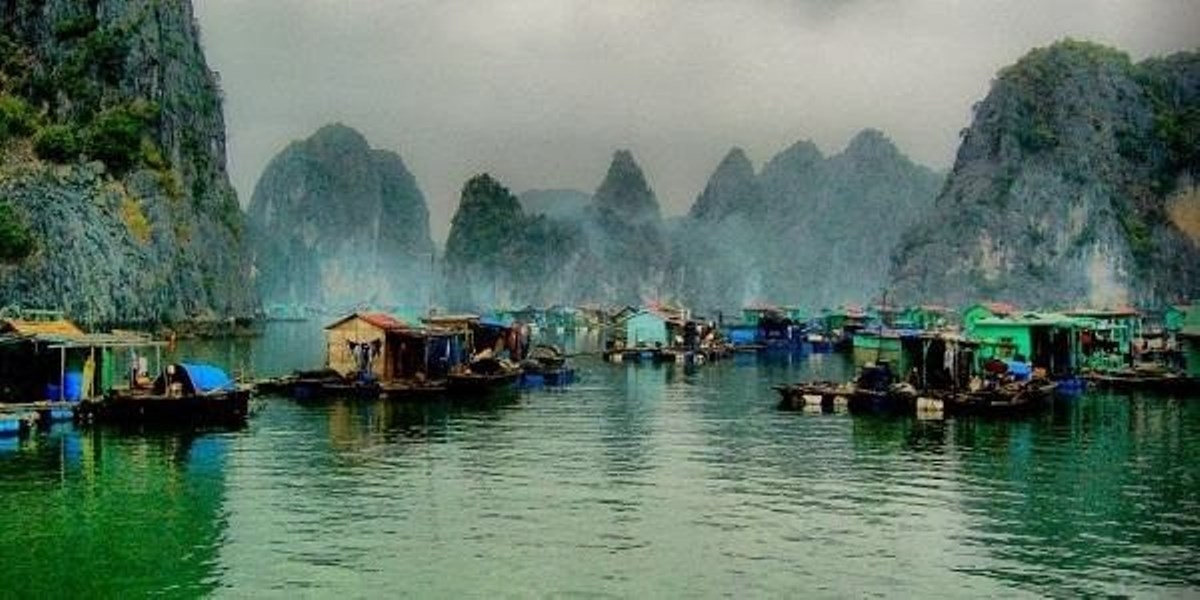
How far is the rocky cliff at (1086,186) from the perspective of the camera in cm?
13762

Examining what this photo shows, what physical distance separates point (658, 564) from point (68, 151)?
68969 mm

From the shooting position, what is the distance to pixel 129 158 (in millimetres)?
84750

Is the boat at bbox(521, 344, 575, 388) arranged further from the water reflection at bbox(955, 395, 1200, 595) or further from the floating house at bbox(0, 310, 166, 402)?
the water reflection at bbox(955, 395, 1200, 595)

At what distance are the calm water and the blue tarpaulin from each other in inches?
68.4

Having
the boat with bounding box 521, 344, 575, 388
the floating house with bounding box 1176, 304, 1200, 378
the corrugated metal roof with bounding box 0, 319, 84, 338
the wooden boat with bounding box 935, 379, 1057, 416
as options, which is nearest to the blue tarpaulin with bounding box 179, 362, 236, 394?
the corrugated metal roof with bounding box 0, 319, 84, 338

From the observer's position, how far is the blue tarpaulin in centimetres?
3338

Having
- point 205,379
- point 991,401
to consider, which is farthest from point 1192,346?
point 205,379

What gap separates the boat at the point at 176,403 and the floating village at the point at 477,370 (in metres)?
0.04

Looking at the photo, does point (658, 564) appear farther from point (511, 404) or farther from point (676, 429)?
point (511, 404)

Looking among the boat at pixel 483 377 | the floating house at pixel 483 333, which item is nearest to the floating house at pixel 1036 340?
the boat at pixel 483 377

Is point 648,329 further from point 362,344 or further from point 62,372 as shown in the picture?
point 62,372

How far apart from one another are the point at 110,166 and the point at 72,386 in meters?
Result: 54.0

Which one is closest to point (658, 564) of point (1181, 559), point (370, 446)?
point (1181, 559)

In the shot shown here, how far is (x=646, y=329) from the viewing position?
74.4m
